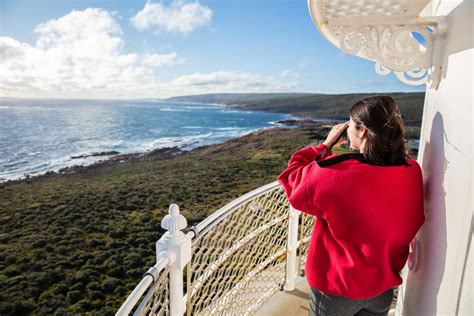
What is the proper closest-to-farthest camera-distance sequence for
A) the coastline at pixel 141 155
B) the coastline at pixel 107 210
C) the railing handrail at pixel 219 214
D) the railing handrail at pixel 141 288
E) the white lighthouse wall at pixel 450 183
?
the white lighthouse wall at pixel 450 183 < the railing handrail at pixel 141 288 < the railing handrail at pixel 219 214 < the coastline at pixel 107 210 < the coastline at pixel 141 155

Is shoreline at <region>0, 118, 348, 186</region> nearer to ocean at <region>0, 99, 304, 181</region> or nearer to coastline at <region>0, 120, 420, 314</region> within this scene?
coastline at <region>0, 120, 420, 314</region>

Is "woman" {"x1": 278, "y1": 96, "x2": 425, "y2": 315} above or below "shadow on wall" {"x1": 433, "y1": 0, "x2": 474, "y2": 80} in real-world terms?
below

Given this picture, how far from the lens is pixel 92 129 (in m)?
40.6

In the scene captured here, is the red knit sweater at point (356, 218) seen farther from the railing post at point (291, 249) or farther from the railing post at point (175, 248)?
the railing post at point (291, 249)

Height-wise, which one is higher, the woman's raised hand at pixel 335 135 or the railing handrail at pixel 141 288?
the woman's raised hand at pixel 335 135

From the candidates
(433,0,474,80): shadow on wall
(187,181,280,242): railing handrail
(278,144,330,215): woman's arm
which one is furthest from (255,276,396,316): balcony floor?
(433,0,474,80): shadow on wall

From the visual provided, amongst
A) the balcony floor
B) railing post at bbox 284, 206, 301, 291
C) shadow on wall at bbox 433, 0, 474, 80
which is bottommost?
the balcony floor

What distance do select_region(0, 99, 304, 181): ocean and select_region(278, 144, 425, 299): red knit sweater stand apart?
27273mm

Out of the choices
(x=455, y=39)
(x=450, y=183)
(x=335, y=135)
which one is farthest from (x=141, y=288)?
(x=455, y=39)

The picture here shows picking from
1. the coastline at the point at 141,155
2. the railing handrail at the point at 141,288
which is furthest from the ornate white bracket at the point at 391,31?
the coastline at the point at 141,155

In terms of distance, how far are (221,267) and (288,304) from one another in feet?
1.71

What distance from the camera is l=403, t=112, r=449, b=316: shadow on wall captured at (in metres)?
0.83

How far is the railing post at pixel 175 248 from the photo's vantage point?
1022 millimetres

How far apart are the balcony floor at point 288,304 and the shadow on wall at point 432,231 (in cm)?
84
